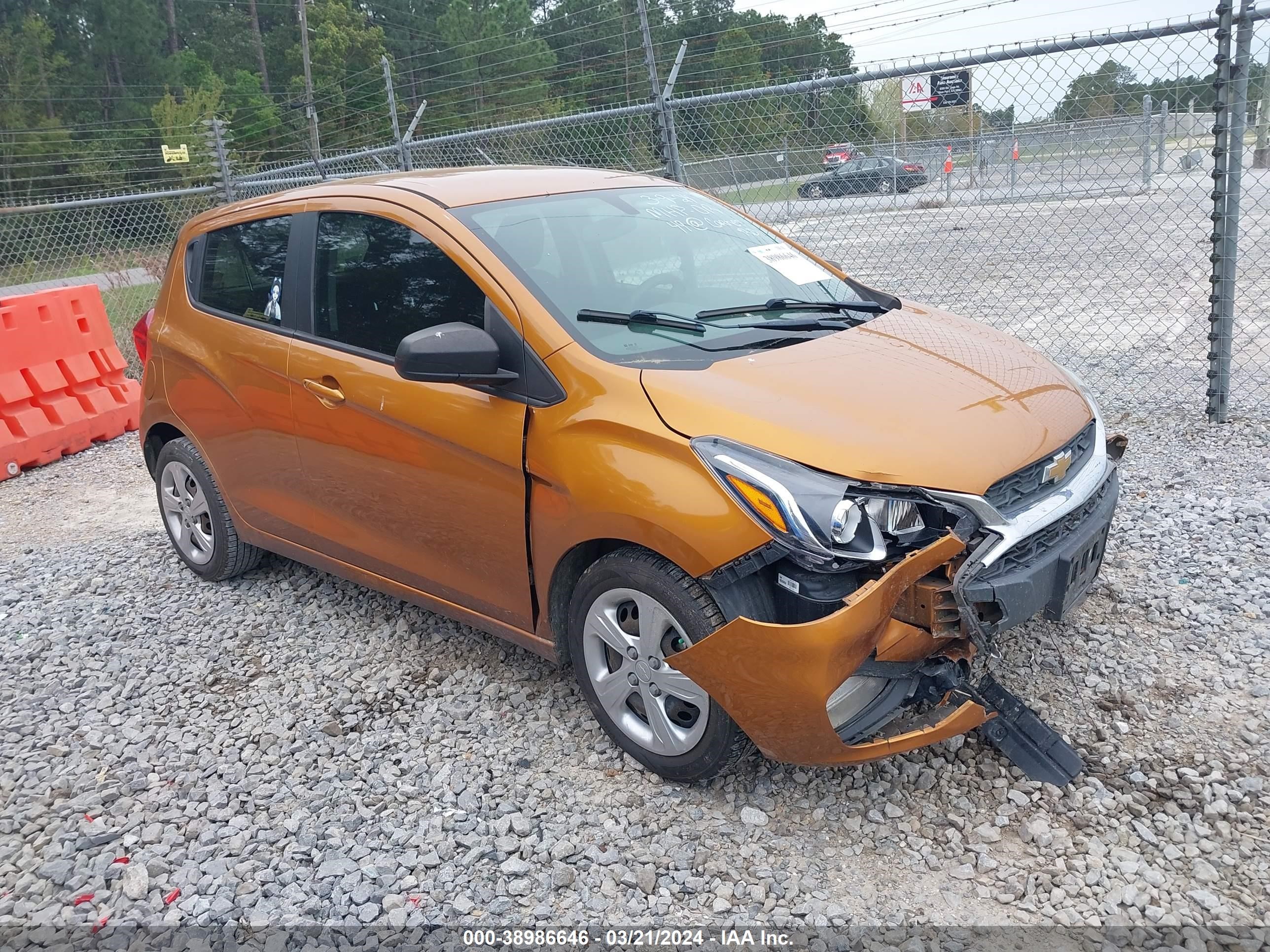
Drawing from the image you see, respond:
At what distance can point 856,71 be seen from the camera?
6.18 m

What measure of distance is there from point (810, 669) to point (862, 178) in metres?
8.68

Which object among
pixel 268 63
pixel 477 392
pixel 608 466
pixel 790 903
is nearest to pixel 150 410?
pixel 477 392

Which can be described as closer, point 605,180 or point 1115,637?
point 1115,637

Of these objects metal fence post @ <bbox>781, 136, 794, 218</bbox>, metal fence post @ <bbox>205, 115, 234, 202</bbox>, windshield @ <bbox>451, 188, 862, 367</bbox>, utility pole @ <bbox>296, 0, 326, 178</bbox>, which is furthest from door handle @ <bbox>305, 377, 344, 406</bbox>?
metal fence post @ <bbox>205, 115, 234, 202</bbox>

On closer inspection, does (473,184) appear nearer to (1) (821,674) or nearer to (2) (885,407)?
(2) (885,407)

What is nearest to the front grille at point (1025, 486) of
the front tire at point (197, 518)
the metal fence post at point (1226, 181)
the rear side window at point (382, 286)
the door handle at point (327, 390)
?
the rear side window at point (382, 286)

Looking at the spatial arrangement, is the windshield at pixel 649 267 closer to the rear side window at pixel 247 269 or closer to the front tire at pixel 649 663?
the front tire at pixel 649 663

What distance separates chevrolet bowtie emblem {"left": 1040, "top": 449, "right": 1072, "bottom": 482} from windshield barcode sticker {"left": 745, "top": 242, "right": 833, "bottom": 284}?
1291mm

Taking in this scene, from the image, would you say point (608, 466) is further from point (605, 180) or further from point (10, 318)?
point (10, 318)

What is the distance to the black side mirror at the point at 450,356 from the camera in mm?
3107

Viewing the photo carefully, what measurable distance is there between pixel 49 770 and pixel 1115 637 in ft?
12.5

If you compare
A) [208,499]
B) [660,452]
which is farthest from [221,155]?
[660,452]

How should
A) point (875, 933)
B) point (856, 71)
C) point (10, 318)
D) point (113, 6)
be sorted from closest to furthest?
1. point (875, 933)
2. point (856, 71)
3. point (10, 318)
4. point (113, 6)

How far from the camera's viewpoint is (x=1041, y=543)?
113 inches
